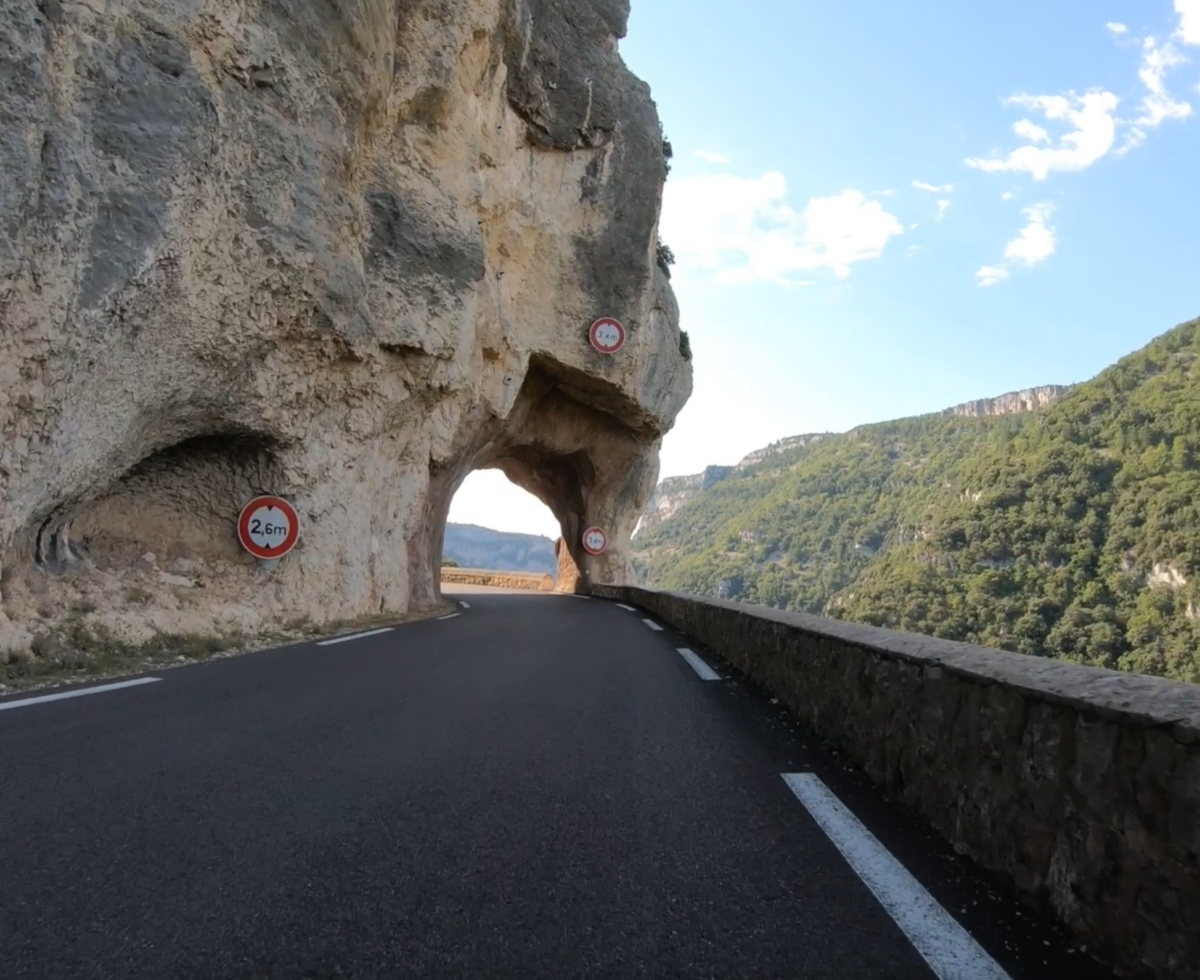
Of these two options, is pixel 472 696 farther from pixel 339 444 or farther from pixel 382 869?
pixel 339 444

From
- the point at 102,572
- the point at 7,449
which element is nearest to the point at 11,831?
the point at 7,449

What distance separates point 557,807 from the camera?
3277 millimetres

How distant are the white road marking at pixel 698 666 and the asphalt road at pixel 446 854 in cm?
240

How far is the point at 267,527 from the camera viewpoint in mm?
12117

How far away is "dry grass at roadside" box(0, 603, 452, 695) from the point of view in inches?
260

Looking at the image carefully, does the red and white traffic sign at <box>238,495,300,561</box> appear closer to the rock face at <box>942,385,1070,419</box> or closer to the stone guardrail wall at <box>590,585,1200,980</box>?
the stone guardrail wall at <box>590,585,1200,980</box>

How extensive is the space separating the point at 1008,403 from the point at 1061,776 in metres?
159

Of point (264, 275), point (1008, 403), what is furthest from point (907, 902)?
point (1008, 403)

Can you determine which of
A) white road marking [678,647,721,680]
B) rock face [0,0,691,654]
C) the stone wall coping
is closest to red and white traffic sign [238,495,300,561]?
rock face [0,0,691,654]

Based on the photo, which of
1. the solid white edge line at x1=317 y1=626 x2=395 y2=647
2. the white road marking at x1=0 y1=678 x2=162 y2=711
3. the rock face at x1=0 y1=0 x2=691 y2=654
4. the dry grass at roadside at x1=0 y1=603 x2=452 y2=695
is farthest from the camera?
the solid white edge line at x1=317 y1=626 x2=395 y2=647

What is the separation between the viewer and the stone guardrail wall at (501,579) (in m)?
46.0

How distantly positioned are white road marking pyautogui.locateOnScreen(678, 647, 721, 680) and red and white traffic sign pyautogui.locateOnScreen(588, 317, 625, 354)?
48.2 ft

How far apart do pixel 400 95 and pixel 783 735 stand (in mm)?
14507

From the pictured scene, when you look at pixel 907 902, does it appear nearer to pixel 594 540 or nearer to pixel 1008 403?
pixel 594 540
